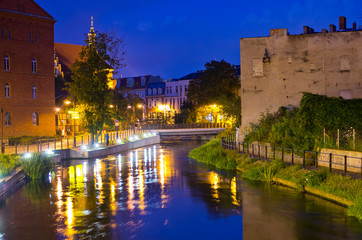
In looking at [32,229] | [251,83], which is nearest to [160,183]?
[32,229]

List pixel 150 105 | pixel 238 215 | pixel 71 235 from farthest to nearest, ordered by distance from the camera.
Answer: pixel 150 105 → pixel 238 215 → pixel 71 235

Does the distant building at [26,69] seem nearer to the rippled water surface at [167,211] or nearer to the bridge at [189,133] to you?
the bridge at [189,133]

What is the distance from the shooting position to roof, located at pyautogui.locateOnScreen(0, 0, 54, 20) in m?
51.5

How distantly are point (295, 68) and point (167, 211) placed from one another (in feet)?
66.7

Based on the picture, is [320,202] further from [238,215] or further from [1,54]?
[1,54]

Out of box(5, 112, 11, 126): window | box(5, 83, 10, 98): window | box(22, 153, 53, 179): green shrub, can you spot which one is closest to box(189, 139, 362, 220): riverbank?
box(22, 153, 53, 179): green shrub

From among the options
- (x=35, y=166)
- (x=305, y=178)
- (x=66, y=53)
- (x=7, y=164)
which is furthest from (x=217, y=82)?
(x=305, y=178)

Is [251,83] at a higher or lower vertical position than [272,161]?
higher

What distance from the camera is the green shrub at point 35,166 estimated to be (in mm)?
27000

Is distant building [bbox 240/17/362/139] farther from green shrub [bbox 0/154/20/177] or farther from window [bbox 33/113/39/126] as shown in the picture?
window [bbox 33/113/39/126]

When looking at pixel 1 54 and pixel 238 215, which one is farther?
pixel 1 54

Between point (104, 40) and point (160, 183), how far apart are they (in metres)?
23.1

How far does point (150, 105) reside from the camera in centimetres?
11888

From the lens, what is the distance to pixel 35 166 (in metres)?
27.2
